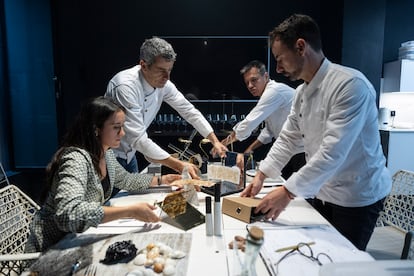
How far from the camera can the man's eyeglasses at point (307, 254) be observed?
→ 0.86 metres

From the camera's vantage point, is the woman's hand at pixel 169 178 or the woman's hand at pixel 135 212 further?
the woman's hand at pixel 169 178

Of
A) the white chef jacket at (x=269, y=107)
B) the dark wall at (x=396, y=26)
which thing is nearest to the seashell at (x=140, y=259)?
the white chef jacket at (x=269, y=107)

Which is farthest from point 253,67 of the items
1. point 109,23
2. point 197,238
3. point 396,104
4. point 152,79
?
point 396,104

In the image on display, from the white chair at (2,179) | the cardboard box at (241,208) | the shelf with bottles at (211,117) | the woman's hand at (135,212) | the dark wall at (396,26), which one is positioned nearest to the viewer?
the woman's hand at (135,212)

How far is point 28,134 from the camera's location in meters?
4.23

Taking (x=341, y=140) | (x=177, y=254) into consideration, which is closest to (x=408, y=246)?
(x=341, y=140)

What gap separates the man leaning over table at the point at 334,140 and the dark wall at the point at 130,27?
2811 mm

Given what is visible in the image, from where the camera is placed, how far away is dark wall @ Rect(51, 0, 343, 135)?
3.79 meters

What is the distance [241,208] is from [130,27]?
326 cm

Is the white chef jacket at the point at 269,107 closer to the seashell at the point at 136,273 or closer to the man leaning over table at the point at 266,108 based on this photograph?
the man leaning over table at the point at 266,108

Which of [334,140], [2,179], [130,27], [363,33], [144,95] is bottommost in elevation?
[2,179]

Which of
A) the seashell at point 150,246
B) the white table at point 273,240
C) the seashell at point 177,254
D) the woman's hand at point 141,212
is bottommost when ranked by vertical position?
the white table at point 273,240

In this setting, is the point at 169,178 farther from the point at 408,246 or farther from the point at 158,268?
the point at 408,246

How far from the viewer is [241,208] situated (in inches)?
46.3
